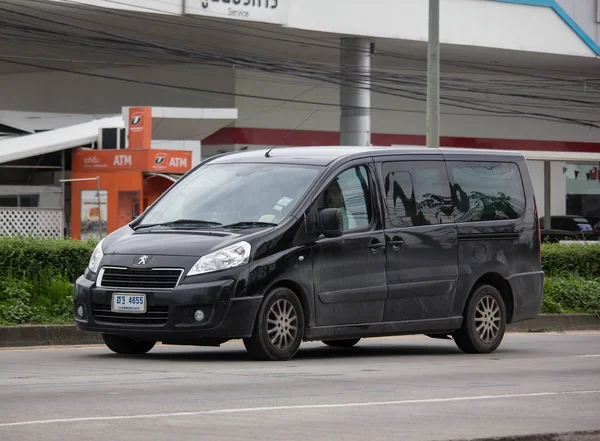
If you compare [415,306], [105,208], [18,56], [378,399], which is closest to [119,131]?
[105,208]

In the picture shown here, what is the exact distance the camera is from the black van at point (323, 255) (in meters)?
11.7

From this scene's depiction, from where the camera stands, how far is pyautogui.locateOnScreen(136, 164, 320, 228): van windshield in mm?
12391

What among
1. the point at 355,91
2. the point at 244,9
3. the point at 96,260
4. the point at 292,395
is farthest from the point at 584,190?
the point at 292,395

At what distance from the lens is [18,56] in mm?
45094

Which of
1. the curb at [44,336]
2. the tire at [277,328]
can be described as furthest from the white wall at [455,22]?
the tire at [277,328]

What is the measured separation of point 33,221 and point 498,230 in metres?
20.1

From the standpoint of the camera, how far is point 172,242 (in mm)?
11930

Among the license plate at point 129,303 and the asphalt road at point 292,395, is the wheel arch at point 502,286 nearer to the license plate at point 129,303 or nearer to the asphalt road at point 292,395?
the asphalt road at point 292,395

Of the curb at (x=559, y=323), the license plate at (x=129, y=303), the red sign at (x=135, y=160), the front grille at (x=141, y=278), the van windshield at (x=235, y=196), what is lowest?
the curb at (x=559, y=323)

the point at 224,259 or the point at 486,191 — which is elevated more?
the point at 486,191

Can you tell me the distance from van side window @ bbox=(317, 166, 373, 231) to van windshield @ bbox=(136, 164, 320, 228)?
0.25 m

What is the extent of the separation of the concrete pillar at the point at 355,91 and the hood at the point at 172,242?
103 feet

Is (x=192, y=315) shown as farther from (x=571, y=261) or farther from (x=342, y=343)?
(x=571, y=261)

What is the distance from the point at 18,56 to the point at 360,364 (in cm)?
3496
